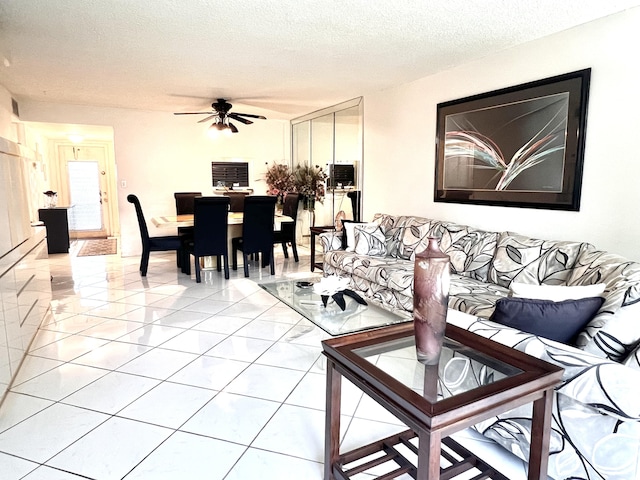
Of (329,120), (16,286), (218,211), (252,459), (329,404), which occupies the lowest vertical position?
(252,459)

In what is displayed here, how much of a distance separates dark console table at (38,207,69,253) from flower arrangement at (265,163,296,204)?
3512mm

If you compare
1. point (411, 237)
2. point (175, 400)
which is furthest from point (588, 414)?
point (411, 237)

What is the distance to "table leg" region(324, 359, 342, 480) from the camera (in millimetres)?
1561

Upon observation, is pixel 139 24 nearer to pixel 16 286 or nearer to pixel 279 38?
pixel 279 38

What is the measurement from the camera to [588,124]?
288cm

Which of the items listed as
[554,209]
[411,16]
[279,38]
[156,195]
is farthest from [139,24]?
[156,195]

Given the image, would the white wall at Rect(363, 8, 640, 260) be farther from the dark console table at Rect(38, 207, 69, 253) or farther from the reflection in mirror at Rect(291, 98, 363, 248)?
the dark console table at Rect(38, 207, 69, 253)

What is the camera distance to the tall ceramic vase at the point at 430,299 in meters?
1.38

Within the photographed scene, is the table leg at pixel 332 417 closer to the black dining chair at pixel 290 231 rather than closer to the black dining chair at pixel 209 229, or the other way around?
the black dining chair at pixel 209 229

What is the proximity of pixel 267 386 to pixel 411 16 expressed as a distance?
261 centimetres

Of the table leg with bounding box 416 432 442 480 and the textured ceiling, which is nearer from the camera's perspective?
the table leg with bounding box 416 432 442 480

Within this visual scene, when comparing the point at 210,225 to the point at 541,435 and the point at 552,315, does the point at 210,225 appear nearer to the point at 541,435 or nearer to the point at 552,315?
the point at 552,315

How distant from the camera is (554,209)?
3131mm

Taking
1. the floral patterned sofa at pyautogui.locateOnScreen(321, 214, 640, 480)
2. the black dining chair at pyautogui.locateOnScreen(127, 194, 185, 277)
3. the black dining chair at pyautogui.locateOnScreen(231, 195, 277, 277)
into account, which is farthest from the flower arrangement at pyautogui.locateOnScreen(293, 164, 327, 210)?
the floral patterned sofa at pyautogui.locateOnScreen(321, 214, 640, 480)
